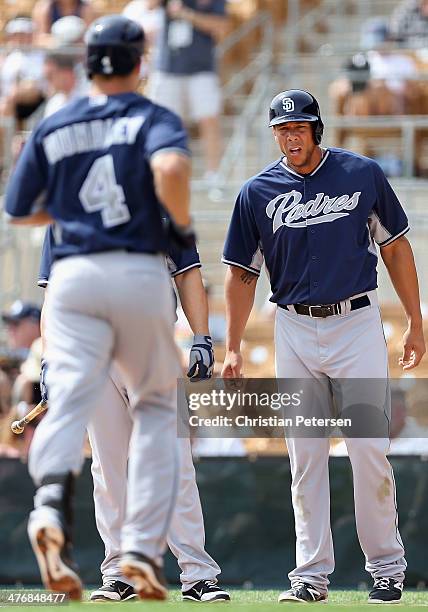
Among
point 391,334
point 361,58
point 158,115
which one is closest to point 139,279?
point 158,115

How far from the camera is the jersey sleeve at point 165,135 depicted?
470 cm

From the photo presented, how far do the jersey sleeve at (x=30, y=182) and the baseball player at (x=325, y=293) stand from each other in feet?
6.02

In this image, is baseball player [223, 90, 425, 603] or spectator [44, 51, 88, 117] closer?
baseball player [223, 90, 425, 603]

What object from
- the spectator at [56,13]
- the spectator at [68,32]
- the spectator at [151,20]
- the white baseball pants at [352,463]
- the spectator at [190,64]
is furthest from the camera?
the spectator at [56,13]

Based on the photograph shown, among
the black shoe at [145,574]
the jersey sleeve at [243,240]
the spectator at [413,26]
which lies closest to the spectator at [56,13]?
the spectator at [413,26]

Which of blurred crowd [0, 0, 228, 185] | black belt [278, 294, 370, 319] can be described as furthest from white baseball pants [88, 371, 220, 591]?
blurred crowd [0, 0, 228, 185]

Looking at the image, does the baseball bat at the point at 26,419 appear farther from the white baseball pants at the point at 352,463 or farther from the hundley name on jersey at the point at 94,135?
the hundley name on jersey at the point at 94,135

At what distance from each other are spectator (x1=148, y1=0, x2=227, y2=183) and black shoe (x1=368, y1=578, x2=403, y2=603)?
6462mm

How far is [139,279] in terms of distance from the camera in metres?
4.74

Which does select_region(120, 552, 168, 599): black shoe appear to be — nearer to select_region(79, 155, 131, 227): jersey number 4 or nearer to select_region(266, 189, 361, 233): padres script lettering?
select_region(79, 155, 131, 227): jersey number 4

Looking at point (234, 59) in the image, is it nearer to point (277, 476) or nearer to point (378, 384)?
point (277, 476)

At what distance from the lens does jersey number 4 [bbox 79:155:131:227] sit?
188 inches

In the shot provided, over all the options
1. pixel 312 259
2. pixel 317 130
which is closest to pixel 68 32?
pixel 317 130

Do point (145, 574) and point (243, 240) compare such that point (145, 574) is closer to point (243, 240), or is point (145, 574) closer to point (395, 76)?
point (243, 240)
